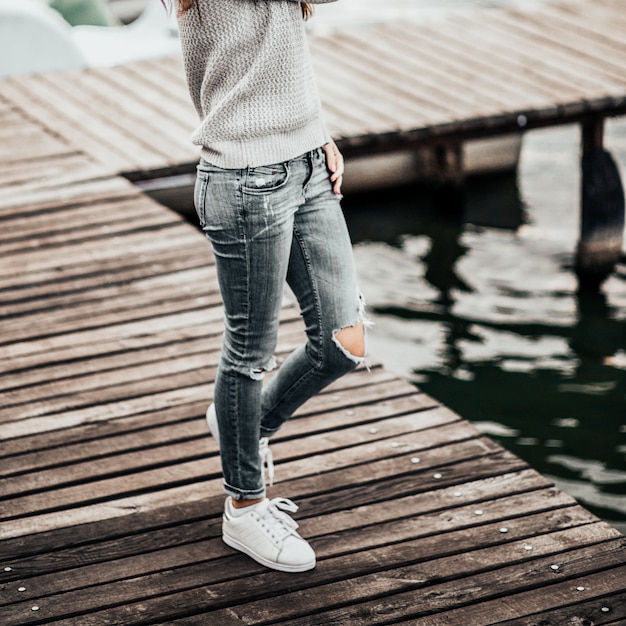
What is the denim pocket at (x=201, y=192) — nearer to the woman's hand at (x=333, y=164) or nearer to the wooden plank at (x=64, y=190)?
the woman's hand at (x=333, y=164)

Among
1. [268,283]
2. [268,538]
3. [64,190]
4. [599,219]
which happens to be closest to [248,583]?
[268,538]

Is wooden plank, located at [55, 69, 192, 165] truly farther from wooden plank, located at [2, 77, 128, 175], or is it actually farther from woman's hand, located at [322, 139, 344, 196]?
woman's hand, located at [322, 139, 344, 196]

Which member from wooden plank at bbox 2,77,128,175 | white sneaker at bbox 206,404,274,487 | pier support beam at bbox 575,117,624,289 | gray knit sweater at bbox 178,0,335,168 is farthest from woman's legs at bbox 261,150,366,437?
pier support beam at bbox 575,117,624,289

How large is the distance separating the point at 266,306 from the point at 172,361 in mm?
1607

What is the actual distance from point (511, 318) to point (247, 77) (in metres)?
5.12

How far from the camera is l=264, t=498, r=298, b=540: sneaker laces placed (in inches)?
115

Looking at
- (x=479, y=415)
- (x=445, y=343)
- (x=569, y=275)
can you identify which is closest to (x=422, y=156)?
(x=569, y=275)

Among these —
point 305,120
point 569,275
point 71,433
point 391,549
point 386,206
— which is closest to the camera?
point 305,120

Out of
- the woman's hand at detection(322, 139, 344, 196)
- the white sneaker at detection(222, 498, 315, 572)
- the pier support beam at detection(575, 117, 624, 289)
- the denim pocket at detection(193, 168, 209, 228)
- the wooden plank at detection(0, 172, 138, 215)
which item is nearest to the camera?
the denim pocket at detection(193, 168, 209, 228)

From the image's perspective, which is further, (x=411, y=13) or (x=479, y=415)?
(x=411, y=13)

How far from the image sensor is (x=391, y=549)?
Answer: 301cm

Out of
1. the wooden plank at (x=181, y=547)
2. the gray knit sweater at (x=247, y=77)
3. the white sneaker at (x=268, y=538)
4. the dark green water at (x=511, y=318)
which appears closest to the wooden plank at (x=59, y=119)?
the dark green water at (x=511, y=318)

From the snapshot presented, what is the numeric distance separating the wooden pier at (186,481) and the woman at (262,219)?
23 centimetres

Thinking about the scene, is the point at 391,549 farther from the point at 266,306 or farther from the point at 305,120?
the point at 305,120
